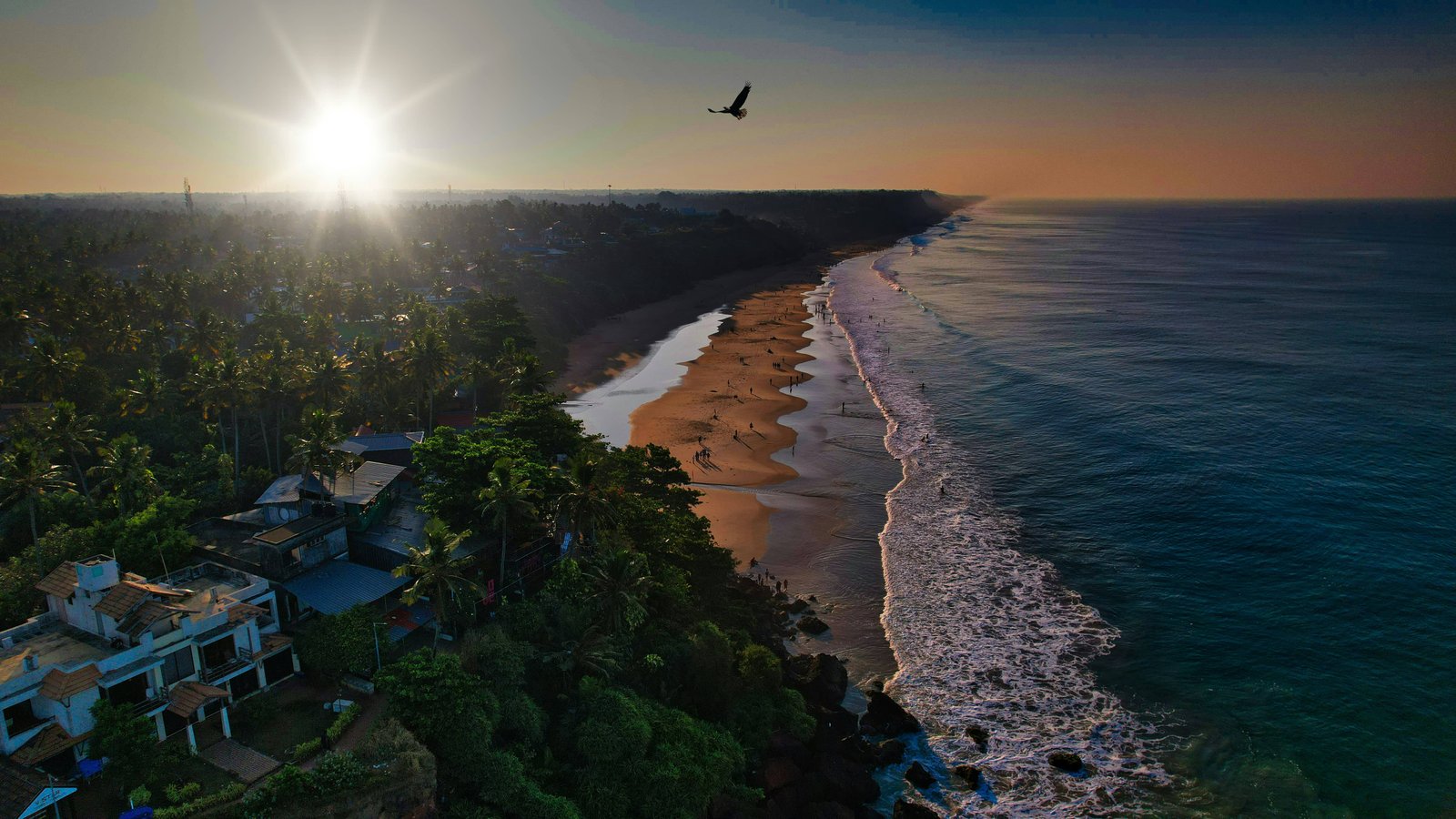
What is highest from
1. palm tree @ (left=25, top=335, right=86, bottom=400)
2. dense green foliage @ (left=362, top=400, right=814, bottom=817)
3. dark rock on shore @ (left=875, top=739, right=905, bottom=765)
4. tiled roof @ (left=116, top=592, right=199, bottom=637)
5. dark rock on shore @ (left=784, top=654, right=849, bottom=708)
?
palm tree @ (left=25, top=335, right=86, bottom=400)

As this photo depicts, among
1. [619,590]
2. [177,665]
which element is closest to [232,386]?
[177,665]

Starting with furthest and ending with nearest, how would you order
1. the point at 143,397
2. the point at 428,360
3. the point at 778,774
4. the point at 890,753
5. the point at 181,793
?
the point at 428,360 → the point at 143,397 → the point at 890,753 → the point at 778,774 → the point at 181,793

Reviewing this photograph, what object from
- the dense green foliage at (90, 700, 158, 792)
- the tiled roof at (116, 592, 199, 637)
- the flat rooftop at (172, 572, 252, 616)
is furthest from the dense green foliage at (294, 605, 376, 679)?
the dense green foliage at (90, 700, 158, 792)

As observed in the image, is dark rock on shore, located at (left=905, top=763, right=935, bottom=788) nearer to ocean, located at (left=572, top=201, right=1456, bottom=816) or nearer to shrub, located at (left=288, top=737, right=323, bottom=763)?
ocean, located at (left=572, top=201, right=1456, bottom=816)

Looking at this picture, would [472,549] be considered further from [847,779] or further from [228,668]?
[847,779]

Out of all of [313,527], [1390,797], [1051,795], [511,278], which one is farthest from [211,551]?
[511,278]

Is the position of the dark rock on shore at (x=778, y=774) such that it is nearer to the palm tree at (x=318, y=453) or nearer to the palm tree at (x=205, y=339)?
the palm tree at (x=318, y=453)

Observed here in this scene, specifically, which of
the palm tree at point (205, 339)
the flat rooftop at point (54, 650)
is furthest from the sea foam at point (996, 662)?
the palm tree at point (205, 339)
